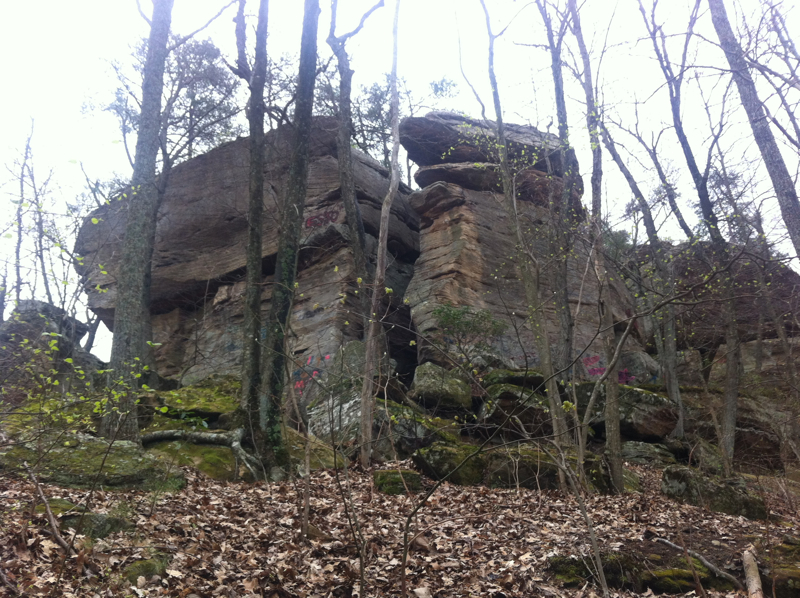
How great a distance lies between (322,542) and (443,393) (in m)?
7.10

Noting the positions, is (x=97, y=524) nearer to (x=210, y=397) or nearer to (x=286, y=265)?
(x=286, y=265)

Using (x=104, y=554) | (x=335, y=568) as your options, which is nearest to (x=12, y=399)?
(x=104, y=554)

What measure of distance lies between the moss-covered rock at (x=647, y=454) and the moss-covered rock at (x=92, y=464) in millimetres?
10228

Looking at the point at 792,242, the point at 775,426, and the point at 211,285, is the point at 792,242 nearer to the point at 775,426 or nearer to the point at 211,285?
the point at 775,426

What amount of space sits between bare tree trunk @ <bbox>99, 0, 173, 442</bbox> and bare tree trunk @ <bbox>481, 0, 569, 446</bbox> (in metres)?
6.68

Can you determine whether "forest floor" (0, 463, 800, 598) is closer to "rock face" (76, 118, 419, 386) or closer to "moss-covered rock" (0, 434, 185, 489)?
"moss-covered rock" (0, 434, 185, 489)

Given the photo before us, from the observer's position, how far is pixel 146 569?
14.3 feet

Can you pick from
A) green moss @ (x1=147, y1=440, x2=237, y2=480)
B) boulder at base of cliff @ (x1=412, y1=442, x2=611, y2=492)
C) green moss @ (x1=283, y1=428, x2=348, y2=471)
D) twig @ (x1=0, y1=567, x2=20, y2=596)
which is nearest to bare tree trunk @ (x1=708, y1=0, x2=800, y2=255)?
boulder at base of cliff @ (x1=412, y1=442, x2=611, y2=492)

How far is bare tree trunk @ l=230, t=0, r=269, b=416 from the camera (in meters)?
8.52

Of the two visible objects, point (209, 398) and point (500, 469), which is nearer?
point (500, 469)

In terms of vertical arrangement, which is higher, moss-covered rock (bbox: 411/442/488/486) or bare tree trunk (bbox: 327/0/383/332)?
bare tree trunk (bbox: 327/0/383/332)

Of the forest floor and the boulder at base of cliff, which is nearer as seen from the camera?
the forest floor

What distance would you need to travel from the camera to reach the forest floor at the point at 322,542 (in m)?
4.23

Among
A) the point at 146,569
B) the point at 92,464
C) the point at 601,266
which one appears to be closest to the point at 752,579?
the point at 146,569
